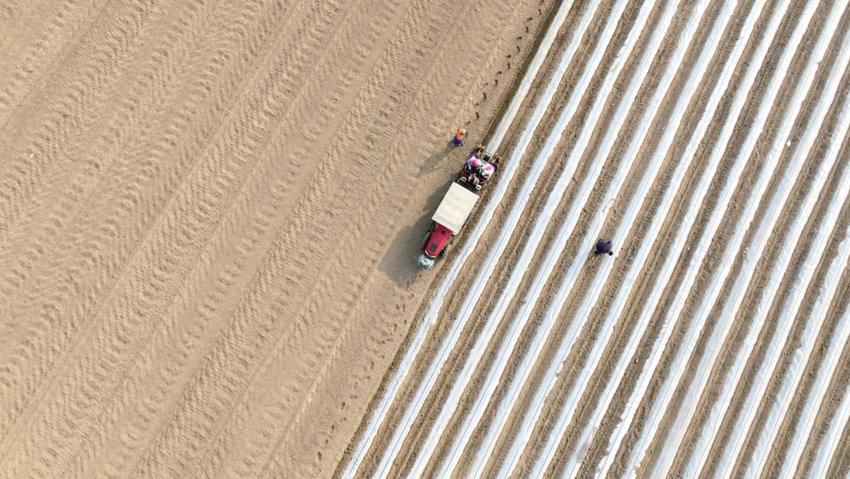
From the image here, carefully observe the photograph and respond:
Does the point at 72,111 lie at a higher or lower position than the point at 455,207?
Result: lower

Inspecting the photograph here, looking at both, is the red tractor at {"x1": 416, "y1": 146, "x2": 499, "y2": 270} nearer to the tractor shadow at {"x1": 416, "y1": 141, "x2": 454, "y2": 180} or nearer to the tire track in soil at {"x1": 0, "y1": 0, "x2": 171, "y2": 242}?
the tractor shadow at {"x1": 416, "y1": 141, "x2": 454, "y2": 180}

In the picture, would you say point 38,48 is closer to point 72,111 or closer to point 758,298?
point 72,111

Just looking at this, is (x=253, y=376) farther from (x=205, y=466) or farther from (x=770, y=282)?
(x=770, y=282)

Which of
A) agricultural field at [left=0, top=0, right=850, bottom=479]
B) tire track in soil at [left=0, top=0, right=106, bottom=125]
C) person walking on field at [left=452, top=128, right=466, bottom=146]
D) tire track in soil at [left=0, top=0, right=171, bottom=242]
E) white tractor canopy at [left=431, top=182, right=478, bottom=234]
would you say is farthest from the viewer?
person walking on field at [left=452, top=128, right=466, bottom=146]

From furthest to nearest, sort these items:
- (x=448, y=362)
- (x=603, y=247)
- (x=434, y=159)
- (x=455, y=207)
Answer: (x=434, y=159) → (x=448, y=362) → (x=603, y=247) → (x=455, y=207)

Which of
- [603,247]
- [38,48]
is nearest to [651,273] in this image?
[603,247]

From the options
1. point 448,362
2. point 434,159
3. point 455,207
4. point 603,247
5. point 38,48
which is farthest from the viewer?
point 434,159

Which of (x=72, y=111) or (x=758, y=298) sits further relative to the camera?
(x=758, y=298)

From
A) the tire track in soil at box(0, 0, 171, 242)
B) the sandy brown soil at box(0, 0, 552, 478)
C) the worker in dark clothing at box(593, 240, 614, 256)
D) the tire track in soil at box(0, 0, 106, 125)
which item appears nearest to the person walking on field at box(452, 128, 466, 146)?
the sandy brown soil at box(0, 0, 552, 478)
